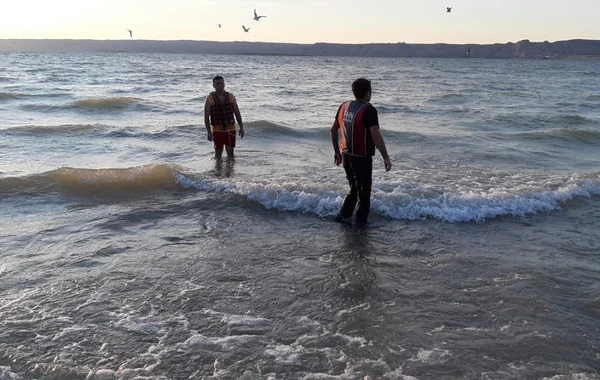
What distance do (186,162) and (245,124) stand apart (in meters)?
5.50

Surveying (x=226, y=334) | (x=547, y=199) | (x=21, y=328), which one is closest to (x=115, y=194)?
(x=21, y=328)

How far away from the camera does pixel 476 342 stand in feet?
13.8

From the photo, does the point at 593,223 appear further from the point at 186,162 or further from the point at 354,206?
the point at 186,162

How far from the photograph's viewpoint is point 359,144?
6602 mm

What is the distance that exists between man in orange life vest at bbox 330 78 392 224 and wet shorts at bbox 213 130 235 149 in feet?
13.3

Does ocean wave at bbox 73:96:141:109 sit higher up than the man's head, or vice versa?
the man's head

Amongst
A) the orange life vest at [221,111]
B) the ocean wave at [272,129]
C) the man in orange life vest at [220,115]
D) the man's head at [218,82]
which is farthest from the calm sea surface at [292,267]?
the ocean wave at [272,129]

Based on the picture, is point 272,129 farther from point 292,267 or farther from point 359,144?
point 292,267

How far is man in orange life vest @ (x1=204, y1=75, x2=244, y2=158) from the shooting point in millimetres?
10148

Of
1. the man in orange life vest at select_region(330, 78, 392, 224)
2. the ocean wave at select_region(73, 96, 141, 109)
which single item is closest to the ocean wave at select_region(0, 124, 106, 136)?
the ocean wave at select_region(73, 96, 141, 109)

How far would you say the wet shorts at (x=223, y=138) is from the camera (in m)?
10.8

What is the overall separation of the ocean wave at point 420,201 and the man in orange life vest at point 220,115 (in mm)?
1989

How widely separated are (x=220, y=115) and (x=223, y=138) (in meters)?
0.62

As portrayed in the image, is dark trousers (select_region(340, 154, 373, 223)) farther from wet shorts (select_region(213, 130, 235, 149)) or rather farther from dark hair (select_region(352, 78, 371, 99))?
wet shorts (select_region(213, 130, 235, 149))
